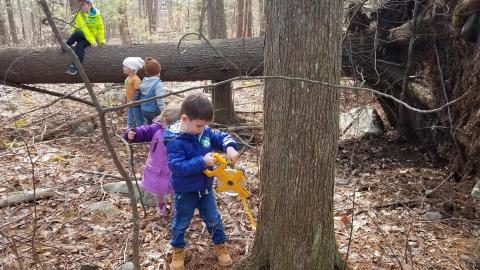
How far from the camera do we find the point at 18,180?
4840 millimetres

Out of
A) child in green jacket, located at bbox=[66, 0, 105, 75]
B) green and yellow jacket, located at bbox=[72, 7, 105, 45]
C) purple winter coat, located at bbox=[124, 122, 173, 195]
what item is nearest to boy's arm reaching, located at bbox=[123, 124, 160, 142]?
purple winter coat, located at bbox=[124, 122, 173, 195]

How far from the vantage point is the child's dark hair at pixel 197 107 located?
2896mm

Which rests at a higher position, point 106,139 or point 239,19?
point 239,19

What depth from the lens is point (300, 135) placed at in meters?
2.27

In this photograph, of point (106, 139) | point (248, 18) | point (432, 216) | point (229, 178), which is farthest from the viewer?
point (248, 18)

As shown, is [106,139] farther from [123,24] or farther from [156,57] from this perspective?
[123,24]

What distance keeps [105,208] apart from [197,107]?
2.05 m

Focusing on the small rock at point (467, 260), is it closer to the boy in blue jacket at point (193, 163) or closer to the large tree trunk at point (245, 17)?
the boy in blue jacket at point (193, 163)

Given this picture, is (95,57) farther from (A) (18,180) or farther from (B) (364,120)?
(B) (364,120)

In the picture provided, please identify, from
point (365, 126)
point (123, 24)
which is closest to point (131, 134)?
point (365, 126)

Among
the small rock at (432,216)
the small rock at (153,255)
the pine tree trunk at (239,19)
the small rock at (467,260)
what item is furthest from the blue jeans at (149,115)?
the pine tree trunk at (239,19)

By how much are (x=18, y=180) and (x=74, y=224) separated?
54.2 inches

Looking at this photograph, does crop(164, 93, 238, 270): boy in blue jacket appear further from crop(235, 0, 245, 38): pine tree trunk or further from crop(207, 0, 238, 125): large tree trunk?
crop(235, 0, 245, 38): pine tree trunk

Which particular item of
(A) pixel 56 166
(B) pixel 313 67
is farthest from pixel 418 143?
(A) pixel 56 166
